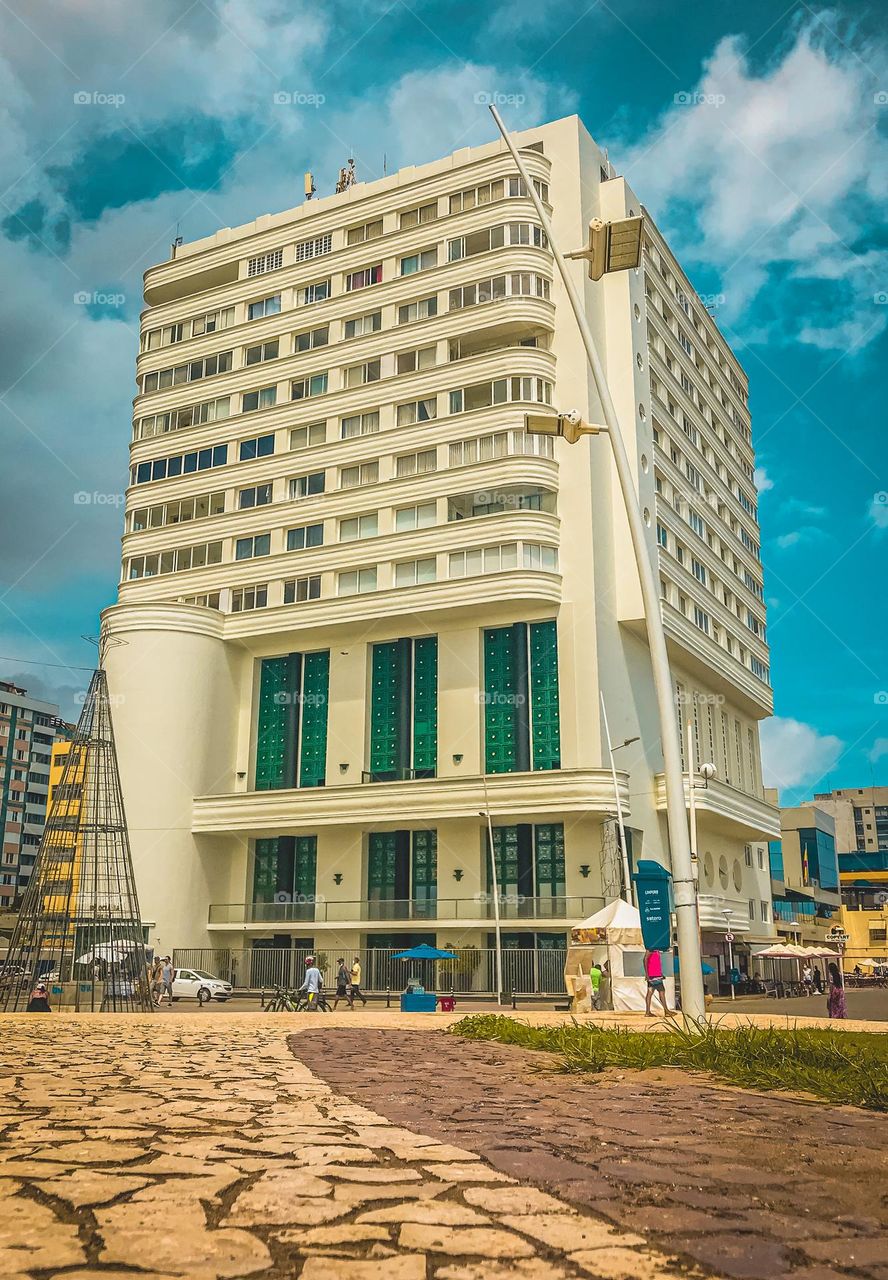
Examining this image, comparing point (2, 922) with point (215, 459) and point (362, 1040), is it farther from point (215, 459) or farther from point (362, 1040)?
point (362, 1040)

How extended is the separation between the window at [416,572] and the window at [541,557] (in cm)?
446

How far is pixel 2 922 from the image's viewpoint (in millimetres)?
73062

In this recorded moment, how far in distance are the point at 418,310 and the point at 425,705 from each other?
1923 cm

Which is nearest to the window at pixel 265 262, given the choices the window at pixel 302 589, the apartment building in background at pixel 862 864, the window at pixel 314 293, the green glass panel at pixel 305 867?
the window at pixel 314 293

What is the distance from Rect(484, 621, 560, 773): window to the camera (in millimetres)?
46062

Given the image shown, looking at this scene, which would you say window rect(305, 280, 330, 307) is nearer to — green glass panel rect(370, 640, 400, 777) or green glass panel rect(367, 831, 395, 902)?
green glass panel rect(370, 640, 400, 777)

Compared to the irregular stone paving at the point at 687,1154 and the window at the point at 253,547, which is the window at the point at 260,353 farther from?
the irregular stone paving at the point at 687,1154

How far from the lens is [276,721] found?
175 feet

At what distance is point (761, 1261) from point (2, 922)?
77971 mm

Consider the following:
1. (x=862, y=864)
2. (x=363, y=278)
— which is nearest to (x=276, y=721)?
(x=363, y=278)

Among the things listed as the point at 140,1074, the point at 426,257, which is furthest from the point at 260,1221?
the point at 426,257

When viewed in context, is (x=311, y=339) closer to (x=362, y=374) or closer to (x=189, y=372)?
(x=362, y=374)

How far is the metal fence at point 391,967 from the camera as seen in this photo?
1631 inches

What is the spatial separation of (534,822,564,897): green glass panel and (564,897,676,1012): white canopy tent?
13580mm
